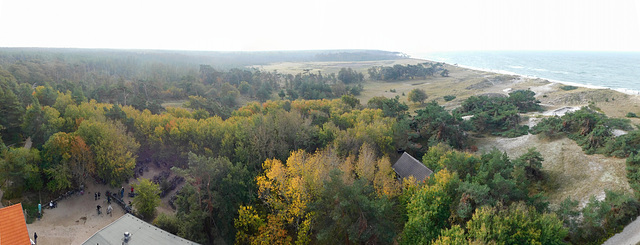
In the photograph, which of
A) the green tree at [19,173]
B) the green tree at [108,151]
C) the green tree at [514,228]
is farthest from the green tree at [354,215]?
the green tree at [19,173]

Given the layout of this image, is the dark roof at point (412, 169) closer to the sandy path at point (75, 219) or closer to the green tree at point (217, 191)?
the green tree at point (217, 191)

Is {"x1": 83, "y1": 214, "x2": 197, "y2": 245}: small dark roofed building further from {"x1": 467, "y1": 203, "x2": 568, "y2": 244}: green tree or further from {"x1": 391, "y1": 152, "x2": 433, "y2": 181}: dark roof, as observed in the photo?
{"x1": 391, "y1": 152, "x2": 433, "y2": 181}: dark roof

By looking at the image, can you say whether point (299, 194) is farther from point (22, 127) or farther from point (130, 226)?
point (22, 127)

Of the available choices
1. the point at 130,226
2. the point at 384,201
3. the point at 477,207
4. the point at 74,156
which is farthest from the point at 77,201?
the point at 477,207

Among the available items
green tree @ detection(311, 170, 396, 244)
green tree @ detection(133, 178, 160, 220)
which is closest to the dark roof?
green tree @ detection(311, 170, 396, 244)

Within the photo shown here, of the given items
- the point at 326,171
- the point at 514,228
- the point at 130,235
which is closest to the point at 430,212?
the point at 514,228

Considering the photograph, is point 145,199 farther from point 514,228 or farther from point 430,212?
point 514,228
